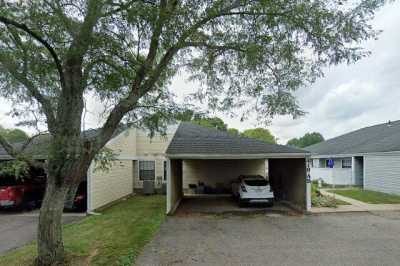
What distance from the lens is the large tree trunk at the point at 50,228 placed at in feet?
19.3

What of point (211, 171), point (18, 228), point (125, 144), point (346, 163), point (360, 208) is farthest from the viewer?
point (346, 163)

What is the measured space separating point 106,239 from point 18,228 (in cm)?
414

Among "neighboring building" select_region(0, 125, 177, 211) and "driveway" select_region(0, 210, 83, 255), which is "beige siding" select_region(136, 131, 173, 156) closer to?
"neighboring building" select_region(0, 125, 177, 211)

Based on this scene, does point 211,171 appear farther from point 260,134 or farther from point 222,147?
point 260,134

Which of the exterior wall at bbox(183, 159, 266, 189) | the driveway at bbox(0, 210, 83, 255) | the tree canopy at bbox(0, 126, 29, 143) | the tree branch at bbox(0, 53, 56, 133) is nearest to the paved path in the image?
the exterior wall at bbox(183, 159, 266, 189)

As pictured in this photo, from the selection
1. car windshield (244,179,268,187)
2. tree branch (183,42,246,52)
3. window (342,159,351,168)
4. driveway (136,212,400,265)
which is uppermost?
tree branch (183,42,246,52)

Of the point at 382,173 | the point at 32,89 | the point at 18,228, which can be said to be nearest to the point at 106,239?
the point at 18,228

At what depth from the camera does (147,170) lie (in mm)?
19891

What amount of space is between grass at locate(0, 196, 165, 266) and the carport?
1.87 meters

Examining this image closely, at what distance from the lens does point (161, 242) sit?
25.7ft

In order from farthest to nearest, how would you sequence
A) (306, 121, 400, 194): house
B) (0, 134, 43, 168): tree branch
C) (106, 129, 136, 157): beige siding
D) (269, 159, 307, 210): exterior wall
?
(306, 121, 400, 194): house → (106, 129, 136, 157): beige siding → (269, 159, 307, 210): exterior wall → (0, 134, 43, 168): tree branch

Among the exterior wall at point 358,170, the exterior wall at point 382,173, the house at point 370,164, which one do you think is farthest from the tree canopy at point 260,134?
the exterior wall at point 382,173

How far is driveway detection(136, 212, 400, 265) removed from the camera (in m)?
6.39

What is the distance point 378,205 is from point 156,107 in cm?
1191
